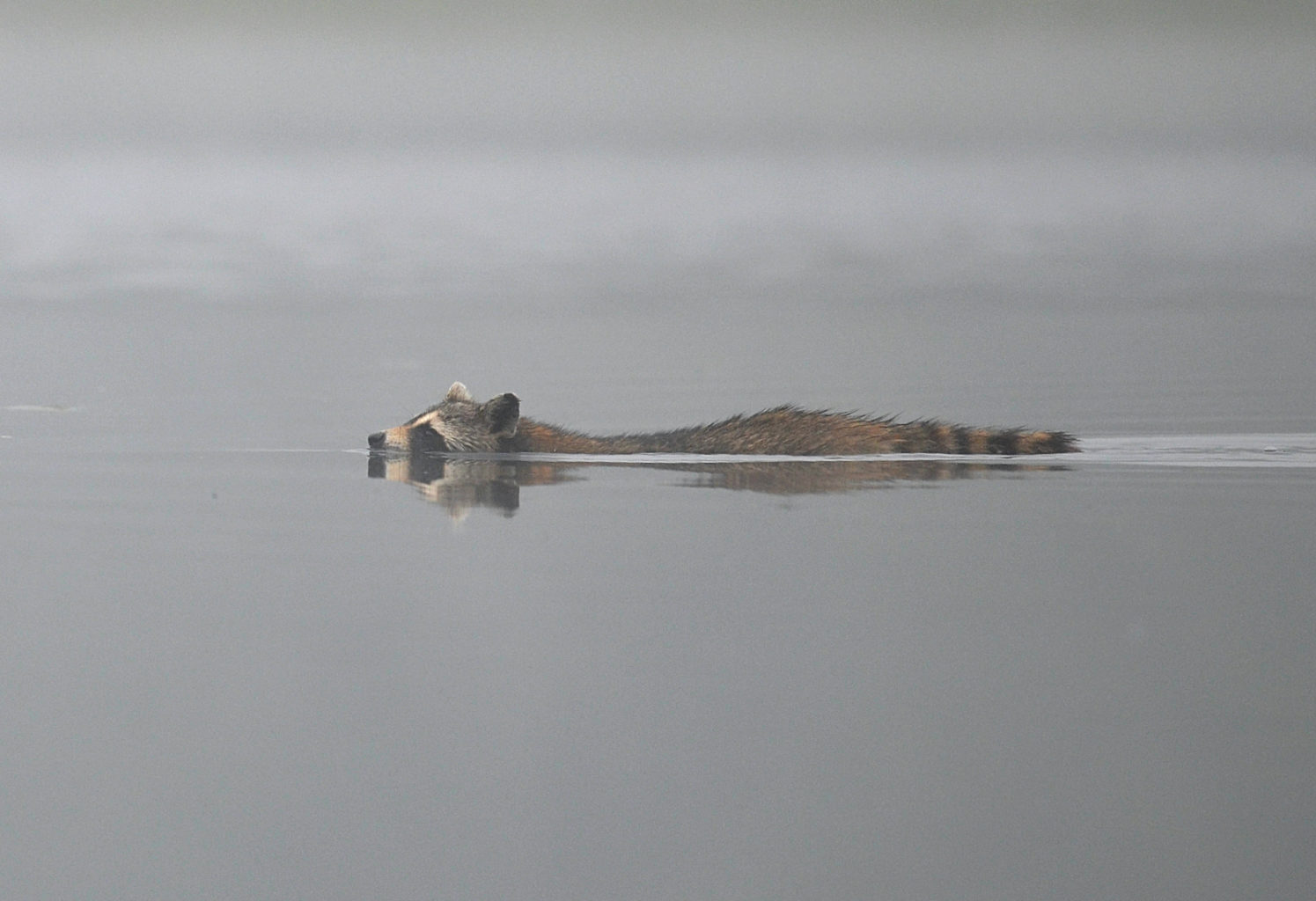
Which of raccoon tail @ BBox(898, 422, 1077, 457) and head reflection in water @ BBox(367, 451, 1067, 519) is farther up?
raccoon tail @ BBox(898, 422, 1077, 457)

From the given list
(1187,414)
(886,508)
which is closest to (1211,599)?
(886,508)

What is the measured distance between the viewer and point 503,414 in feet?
16.3

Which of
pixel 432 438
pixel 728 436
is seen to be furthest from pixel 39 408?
pixel 728 436

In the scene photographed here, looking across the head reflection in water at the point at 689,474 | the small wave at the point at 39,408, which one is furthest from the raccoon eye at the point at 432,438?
the small wave at the point at 39,408

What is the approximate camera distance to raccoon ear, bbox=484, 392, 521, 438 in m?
4.93

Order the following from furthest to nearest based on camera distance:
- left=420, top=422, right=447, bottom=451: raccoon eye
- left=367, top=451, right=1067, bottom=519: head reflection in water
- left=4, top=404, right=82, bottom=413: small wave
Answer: left=4, top=404, right=82, bottom=413: small wave, left=420, top=422, right=447, bottom=451: raccoon eye, left=367, top=451, right=1067, bottom=519: head reflection in water

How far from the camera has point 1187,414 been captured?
4.96 m

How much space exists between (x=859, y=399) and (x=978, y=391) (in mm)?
394

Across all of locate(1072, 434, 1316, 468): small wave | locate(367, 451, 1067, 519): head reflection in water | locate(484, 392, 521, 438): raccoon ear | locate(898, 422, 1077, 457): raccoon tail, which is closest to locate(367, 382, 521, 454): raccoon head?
locate(484, 392, 521, 438): raccoon ear

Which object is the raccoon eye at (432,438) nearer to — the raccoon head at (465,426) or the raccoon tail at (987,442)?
the raccoon head at (465,426)

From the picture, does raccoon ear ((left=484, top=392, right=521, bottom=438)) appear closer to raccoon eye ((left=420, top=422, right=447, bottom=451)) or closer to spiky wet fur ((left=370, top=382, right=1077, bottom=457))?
spiky wet fur ((left=370, top=382, right=1077, bottom=457))

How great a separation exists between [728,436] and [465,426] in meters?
0.82

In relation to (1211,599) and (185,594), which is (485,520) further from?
(1211,599)

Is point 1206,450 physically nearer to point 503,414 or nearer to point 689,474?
point 689,474
